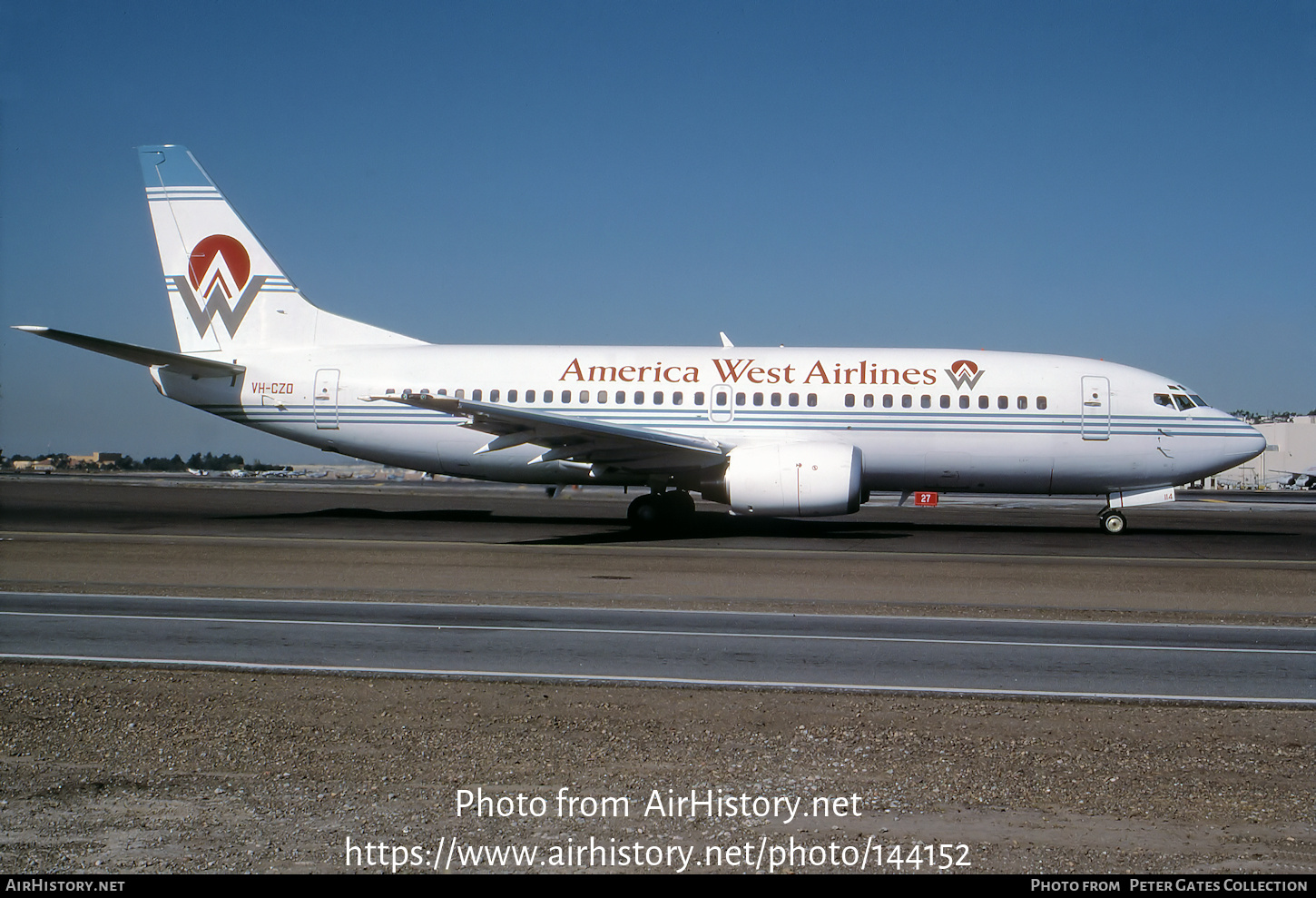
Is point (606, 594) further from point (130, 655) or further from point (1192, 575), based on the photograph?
point (1192, 575)

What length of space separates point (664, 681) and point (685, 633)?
210 cm

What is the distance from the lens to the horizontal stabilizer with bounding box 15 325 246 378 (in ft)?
63.4

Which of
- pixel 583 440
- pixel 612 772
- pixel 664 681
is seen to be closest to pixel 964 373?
pixel 583 440

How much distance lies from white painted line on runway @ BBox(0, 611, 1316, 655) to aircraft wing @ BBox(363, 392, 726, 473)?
24.9 ft

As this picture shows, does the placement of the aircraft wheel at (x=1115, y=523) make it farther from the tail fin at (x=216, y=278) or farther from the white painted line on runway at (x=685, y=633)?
the tail fin at (x=216, y=278)

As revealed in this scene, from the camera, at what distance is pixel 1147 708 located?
23.2 ft

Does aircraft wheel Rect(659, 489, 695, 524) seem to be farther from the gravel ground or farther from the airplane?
the gravel ground

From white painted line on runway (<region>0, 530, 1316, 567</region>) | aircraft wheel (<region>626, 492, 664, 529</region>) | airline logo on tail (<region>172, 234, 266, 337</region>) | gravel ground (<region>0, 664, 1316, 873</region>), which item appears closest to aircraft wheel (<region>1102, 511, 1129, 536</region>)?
white painted line on runway (<region>0, 530, 1316, 567</region>)

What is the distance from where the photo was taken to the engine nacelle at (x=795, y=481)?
18922mm

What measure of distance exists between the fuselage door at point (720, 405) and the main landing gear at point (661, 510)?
191 cm

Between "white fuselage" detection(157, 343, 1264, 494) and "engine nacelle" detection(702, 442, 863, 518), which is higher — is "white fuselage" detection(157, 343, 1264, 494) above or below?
above

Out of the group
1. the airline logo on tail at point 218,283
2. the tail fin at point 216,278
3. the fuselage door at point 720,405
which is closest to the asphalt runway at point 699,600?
the fuselage door at point 720,405

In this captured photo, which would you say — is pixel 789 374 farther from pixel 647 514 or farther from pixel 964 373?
pixel 647 514
